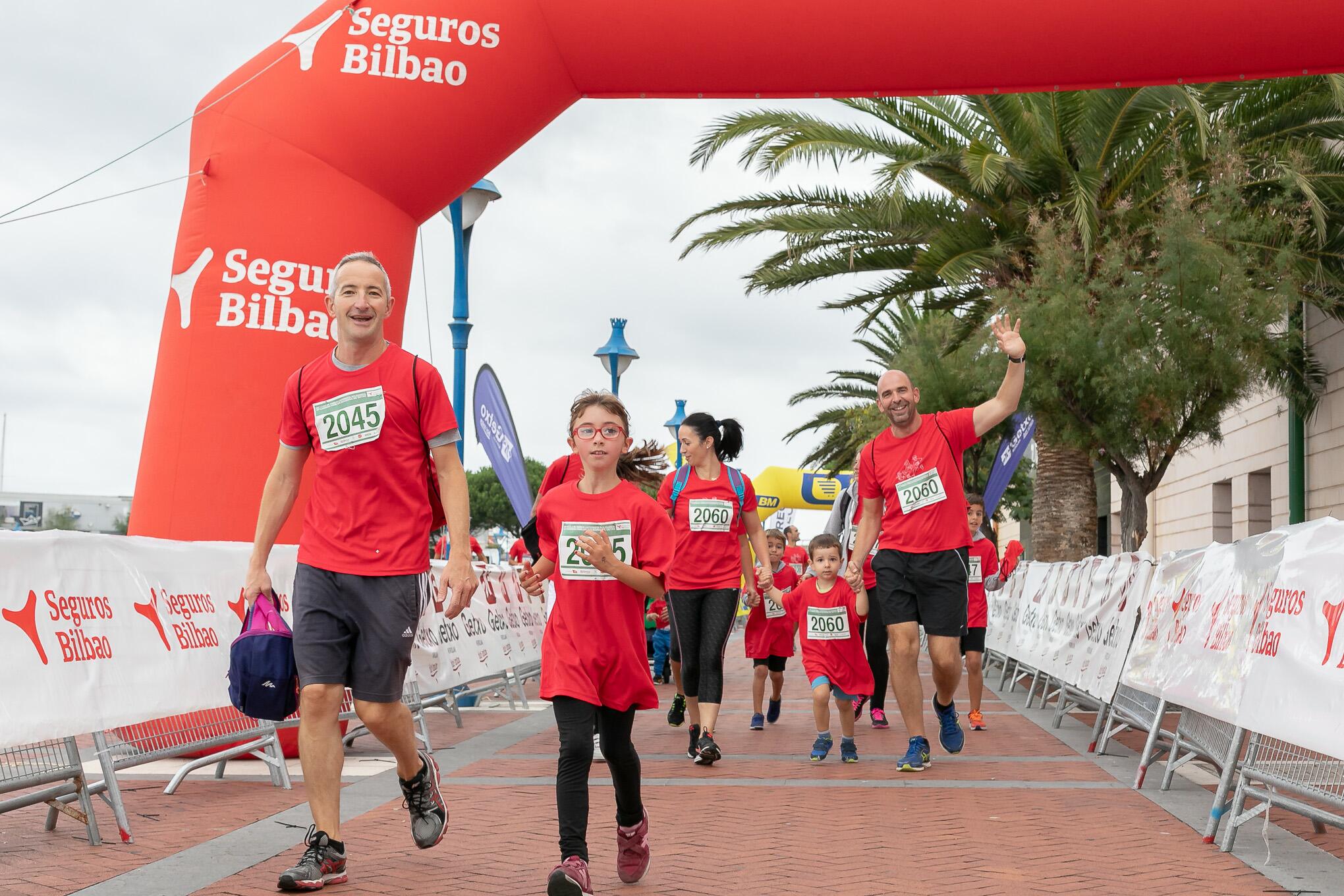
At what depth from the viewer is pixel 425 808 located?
5.03 metres

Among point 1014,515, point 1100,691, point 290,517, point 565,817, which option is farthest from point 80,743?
point 1014,515

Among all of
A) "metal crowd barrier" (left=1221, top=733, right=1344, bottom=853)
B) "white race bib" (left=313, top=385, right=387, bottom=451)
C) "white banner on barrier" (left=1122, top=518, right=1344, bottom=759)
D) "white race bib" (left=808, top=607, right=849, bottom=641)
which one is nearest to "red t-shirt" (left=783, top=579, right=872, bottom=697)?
"white race bib" (left=808, top=607, right=849, bottom=641)

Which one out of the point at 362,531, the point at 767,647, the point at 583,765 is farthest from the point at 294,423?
the point at 767,647

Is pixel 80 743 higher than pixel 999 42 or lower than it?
lower

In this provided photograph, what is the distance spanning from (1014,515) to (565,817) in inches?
1905

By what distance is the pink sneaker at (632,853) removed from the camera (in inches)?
187

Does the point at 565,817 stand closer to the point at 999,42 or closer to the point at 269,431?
the point at 269,431

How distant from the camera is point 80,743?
362 inches

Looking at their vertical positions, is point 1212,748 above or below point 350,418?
below

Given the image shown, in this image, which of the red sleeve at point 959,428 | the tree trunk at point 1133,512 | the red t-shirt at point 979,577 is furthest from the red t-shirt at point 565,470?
the tree trunk at point 1133,512

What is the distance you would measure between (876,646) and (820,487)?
29.6 m

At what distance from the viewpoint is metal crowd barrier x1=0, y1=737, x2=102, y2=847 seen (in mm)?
5422

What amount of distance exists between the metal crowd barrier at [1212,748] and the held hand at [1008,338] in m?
1.92

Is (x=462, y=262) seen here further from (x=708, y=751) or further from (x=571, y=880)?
(x=571, y=880)
